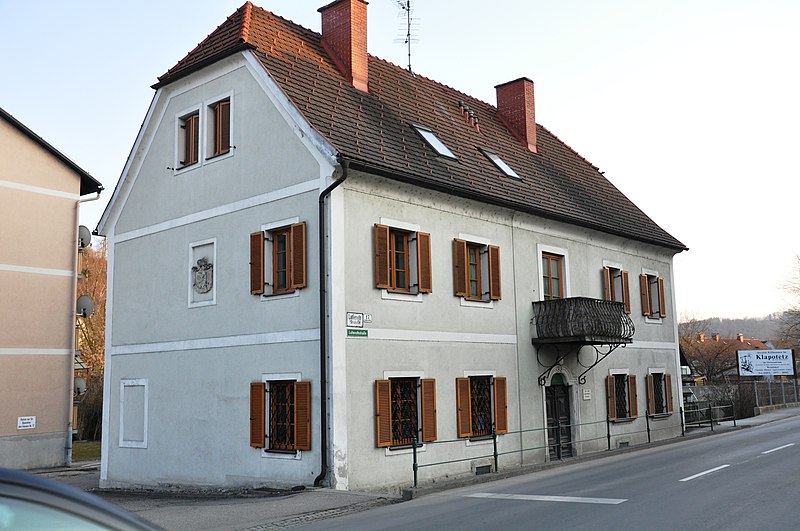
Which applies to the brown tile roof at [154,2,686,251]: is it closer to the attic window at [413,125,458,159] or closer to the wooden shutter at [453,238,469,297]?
the attic window at [413,125,458,159]

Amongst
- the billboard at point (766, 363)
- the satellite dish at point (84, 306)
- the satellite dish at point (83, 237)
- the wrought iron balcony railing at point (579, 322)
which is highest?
the satellite dish at point (83, 237)

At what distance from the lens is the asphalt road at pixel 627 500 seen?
11016 mm

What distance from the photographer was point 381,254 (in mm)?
17438

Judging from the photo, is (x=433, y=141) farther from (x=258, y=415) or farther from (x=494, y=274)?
(x=258, y=415)

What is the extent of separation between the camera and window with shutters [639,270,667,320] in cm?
2733

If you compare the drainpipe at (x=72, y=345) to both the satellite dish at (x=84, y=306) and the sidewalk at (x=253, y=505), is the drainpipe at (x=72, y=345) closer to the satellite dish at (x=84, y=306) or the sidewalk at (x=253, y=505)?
the satellite dish at (x=84, y=306)

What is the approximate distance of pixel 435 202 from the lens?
62.7 feet

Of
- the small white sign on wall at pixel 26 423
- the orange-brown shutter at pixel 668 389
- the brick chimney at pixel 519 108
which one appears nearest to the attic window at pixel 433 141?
the brick chimney at pixel 519 108

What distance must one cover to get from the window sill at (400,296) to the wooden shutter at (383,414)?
5.99 ft

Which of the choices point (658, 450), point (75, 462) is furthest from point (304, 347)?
point (75, 462)

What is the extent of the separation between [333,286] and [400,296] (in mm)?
2038

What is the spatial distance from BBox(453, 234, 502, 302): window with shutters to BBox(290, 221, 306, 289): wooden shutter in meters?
4.30

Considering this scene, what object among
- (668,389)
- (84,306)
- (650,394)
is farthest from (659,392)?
(84,306)

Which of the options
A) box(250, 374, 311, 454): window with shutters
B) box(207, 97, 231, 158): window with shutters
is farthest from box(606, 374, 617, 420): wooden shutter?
box(207, 97, 231, 158): window with shutters
